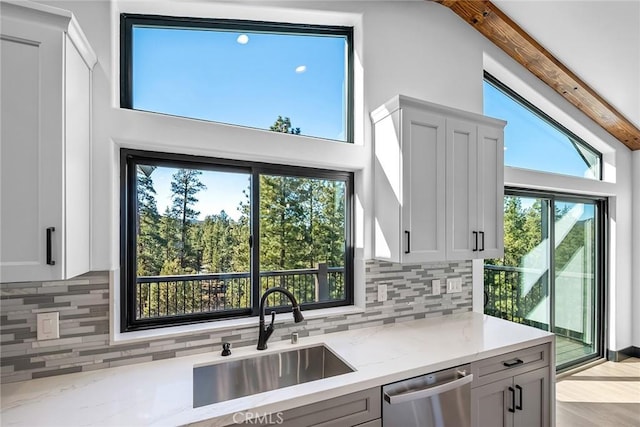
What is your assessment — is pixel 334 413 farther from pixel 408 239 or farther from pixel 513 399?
pixel 513 399

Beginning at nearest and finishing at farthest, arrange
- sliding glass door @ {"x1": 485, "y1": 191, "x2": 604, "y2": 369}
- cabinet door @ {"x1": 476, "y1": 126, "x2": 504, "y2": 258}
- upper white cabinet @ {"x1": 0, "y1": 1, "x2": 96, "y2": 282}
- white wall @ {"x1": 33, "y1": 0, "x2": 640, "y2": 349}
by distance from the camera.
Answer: upper white cabinet @ {"x1": 0, "y1": 1, "x2": 96, "y2": 282} < white wall @ {"x1": 33, "y1": 0, "x2": 640, "y2": 349} < cabinet door @ {"x1": 476, "y1": 126, "x2": 504, "y2": 258} < sliding glass door @ {"x1": 485, "y1": 191, "x2": 604, "y2": 369}

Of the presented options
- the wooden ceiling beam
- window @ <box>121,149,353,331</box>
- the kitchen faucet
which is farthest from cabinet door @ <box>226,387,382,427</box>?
the wooden ceiling beam

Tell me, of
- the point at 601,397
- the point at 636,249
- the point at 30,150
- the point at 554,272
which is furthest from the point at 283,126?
the point at 636,249

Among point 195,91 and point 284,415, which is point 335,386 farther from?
point 195,91

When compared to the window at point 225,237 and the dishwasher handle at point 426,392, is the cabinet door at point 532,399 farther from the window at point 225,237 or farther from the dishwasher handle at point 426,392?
the window at point 225,237

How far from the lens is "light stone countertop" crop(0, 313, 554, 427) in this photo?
1.16 m

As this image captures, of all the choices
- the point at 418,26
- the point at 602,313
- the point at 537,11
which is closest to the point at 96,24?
the point at 418,26

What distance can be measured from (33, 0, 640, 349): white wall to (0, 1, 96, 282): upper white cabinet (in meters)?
0.35

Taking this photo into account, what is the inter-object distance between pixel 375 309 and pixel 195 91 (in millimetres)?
1824

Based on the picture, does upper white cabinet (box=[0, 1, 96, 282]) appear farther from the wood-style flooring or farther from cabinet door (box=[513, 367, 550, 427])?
the wood-style flooring

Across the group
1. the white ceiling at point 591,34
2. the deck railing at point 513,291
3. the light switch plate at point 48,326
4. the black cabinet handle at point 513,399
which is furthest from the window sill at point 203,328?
the white ceiling at point 591,34

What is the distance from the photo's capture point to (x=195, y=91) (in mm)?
1931

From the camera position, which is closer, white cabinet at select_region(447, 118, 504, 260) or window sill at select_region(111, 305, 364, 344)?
window sill at select_region(111, 305, 364, 344)

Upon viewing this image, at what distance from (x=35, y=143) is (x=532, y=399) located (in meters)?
2.82
